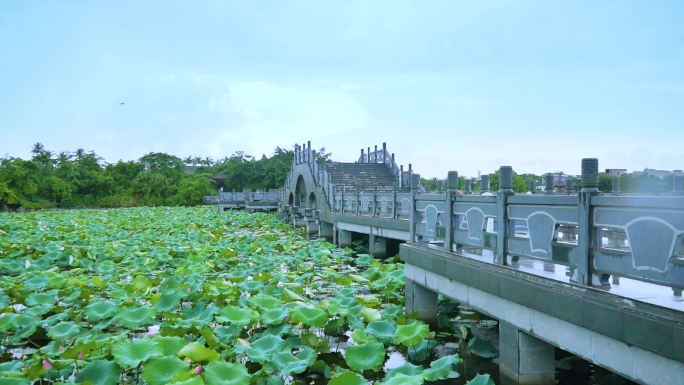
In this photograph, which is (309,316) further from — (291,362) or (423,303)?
(423,303)

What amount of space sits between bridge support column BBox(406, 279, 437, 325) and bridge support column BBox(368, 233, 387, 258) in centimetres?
745

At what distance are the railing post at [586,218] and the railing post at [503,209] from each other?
43.7 inches

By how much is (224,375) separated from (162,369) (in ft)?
1.74

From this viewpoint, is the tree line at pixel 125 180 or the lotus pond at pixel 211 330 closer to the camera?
the lotus pond at pixel 211 330

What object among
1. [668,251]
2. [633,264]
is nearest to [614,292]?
[633,264]

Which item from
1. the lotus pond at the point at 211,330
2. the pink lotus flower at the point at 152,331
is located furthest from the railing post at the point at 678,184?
the pink lotus flower at the point at 152,331

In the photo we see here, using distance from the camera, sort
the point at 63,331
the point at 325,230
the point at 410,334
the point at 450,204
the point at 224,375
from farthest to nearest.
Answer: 1. the point at 325,230
2. the point at 450,204
3. the point at 63,331
4. the point at 410,334
5. the point at 224,375

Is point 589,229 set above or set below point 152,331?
above

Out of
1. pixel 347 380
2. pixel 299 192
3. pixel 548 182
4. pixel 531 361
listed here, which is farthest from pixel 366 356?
pixel 299 192

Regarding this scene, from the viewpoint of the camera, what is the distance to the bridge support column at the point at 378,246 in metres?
15.0

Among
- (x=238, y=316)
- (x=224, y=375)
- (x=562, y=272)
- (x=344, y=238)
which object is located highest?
(x=562, y=272)

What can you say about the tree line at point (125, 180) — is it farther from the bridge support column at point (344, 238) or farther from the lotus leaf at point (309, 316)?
the lotus leaf at point (309, 316)

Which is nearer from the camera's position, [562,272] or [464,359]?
[562,272]

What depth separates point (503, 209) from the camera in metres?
5.29
